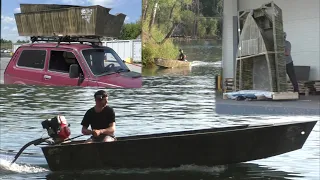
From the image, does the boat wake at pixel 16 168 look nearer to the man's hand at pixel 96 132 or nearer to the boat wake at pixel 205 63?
the man's hand at pixel 96 132

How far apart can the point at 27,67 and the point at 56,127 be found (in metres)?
0.58

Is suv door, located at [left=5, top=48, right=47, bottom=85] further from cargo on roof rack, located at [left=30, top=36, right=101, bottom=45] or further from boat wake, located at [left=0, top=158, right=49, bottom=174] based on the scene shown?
boat wake, located at [left=0, top=158, right=49, bottom=174]

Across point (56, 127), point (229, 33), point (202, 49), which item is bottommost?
point (56, 127)

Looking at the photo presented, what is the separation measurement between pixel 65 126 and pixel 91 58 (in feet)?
2.46

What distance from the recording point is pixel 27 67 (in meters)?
5.20

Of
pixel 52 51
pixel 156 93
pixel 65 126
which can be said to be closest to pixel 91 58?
pixel 52 51

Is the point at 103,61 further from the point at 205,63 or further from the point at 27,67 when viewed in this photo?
the point at 205,63

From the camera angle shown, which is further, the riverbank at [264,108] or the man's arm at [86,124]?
the riverbank at [264,108]

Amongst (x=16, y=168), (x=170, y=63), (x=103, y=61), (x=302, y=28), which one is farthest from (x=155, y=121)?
(x=302, y=28)

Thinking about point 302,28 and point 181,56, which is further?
point 302,28

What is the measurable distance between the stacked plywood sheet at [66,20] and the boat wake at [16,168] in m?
1.45

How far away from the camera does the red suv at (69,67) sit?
4941mm

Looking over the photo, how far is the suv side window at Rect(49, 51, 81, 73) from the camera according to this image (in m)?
5.00

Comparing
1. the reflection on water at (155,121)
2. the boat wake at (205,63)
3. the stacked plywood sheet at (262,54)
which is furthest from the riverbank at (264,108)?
the boat wake at (205,63)
